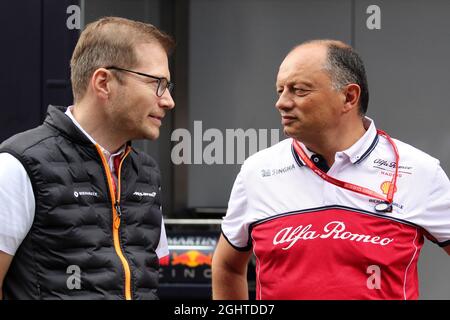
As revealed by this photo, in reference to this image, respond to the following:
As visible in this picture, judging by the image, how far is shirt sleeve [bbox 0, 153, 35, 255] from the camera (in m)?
2.67

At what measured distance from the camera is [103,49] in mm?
2979

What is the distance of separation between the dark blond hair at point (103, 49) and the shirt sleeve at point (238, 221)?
638mm

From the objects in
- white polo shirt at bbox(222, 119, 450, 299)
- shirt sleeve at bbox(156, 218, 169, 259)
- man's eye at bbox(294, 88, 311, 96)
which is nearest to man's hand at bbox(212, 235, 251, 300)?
white polo shirt at bbox(222, 119, 450, 299)

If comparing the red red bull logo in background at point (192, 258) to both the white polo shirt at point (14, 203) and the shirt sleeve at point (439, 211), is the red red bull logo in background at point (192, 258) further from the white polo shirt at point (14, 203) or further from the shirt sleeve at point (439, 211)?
the white polo shirt at point (14, 203)

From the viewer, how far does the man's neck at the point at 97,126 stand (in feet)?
9.64

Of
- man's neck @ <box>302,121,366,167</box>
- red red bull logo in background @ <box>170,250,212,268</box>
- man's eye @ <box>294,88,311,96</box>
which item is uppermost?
man's eye @ <box>294,88,311,96</box>

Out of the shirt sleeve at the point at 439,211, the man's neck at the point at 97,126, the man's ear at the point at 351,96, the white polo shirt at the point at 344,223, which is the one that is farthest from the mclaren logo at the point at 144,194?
the shirt sleeve at the point at 439,211

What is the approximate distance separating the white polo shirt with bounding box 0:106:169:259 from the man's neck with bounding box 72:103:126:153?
289 millimetres

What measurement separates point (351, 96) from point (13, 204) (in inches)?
47.1

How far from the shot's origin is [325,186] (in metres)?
3.25

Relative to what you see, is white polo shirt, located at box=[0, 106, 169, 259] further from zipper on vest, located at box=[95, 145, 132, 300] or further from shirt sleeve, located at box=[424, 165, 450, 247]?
shirt sleeve, located at box=[424, 165, 450, 247]

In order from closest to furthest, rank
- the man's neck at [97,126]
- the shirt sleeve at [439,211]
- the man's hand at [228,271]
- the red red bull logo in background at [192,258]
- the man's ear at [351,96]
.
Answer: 1. the man's neck at [97,126]
2. the shirt sleeve at [439,211]
3. the man's ear at [351,96]
4. the man's hand at [228,271]
5. the red red bull logo in background at [192,258]

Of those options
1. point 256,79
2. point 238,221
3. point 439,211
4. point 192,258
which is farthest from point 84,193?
point 256,79

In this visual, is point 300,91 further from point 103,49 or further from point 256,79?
point 256,79
